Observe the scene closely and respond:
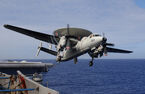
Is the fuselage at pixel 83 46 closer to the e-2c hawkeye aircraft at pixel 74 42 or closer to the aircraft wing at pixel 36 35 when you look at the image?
the e-2c hawkeye aircraft at pixel 74 42

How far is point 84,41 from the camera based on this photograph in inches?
849

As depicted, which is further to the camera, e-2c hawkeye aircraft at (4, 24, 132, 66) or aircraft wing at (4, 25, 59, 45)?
aircraft wing at (4, 25, 59, 45)

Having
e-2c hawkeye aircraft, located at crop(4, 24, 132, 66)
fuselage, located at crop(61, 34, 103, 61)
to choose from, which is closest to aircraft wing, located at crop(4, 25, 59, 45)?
e-2c hawkeye aircraft, located at crop(4, 24, 132, 66)

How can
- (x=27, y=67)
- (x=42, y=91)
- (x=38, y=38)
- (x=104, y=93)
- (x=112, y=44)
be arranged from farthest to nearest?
(x=104, y=93)
(x=27, y=67)
(x=38, y=38)
(x=112, y=44)
(x=42, y=91)

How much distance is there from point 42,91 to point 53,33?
12713 millimetres

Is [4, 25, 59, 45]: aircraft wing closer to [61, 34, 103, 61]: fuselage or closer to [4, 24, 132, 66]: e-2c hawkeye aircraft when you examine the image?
[4, 24, 132, 66]: e-2c hawkeye aircraft

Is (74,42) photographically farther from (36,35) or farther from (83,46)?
(36,35)

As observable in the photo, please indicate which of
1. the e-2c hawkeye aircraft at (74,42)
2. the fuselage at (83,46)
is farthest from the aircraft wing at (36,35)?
the fuselage at (83,46)

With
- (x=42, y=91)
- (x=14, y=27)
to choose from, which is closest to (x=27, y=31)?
(x=14, y=27)

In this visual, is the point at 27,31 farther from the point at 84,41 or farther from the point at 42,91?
the point at 42,91

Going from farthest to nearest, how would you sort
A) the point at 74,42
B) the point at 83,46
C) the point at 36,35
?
1. the point at 36,35
2. the point at 74,42
3. the point at 83,46

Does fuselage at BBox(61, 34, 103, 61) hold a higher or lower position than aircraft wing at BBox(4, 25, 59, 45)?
lower

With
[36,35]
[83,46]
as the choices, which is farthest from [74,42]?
[36,35]

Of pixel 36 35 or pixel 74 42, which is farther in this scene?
pixel 36 35
